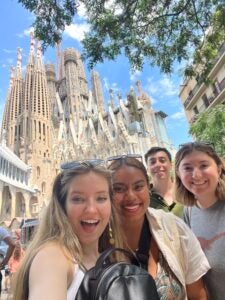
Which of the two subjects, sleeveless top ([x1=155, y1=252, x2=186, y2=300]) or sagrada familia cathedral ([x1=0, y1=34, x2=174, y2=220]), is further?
sagrada familia cathedral ([x1=0, y1=34, x2=174, y2=220])

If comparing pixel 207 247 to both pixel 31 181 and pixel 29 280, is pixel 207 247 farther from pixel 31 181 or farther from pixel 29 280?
pixel 31 181

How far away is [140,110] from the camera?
41.5 m

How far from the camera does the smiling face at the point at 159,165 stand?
3.26m

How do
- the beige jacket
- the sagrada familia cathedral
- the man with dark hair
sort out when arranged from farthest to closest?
the sagrada familia cathedral, the man with dark hair, the beige jacket

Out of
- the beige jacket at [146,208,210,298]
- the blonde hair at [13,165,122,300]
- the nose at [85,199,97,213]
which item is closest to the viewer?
the blonde hair at [13,165,122,300]

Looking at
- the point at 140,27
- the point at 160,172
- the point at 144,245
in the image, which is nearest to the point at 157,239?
the point at 144,245

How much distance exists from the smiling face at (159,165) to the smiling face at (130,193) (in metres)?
1.62

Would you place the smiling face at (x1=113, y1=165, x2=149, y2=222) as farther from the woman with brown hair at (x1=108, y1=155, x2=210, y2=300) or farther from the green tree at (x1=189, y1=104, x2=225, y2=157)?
the green tree at (x1=189, y1=104, x2=225, y2=157)

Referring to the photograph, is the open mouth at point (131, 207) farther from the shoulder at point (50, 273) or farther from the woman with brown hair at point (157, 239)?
the shoulder at point (50, 273)

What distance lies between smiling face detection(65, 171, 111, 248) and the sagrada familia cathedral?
30223 mm

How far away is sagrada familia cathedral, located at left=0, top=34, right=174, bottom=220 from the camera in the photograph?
34000 mm

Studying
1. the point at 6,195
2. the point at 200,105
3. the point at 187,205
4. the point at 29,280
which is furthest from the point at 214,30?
the point at 6,195

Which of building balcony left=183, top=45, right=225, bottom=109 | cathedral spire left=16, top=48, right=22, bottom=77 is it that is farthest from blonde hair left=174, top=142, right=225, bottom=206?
cathedral spire left=16, top=48, right=22, bottom=77

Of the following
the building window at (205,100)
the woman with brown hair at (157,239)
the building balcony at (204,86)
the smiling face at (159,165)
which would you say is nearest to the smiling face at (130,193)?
the woman with brown hair at (157,239)
